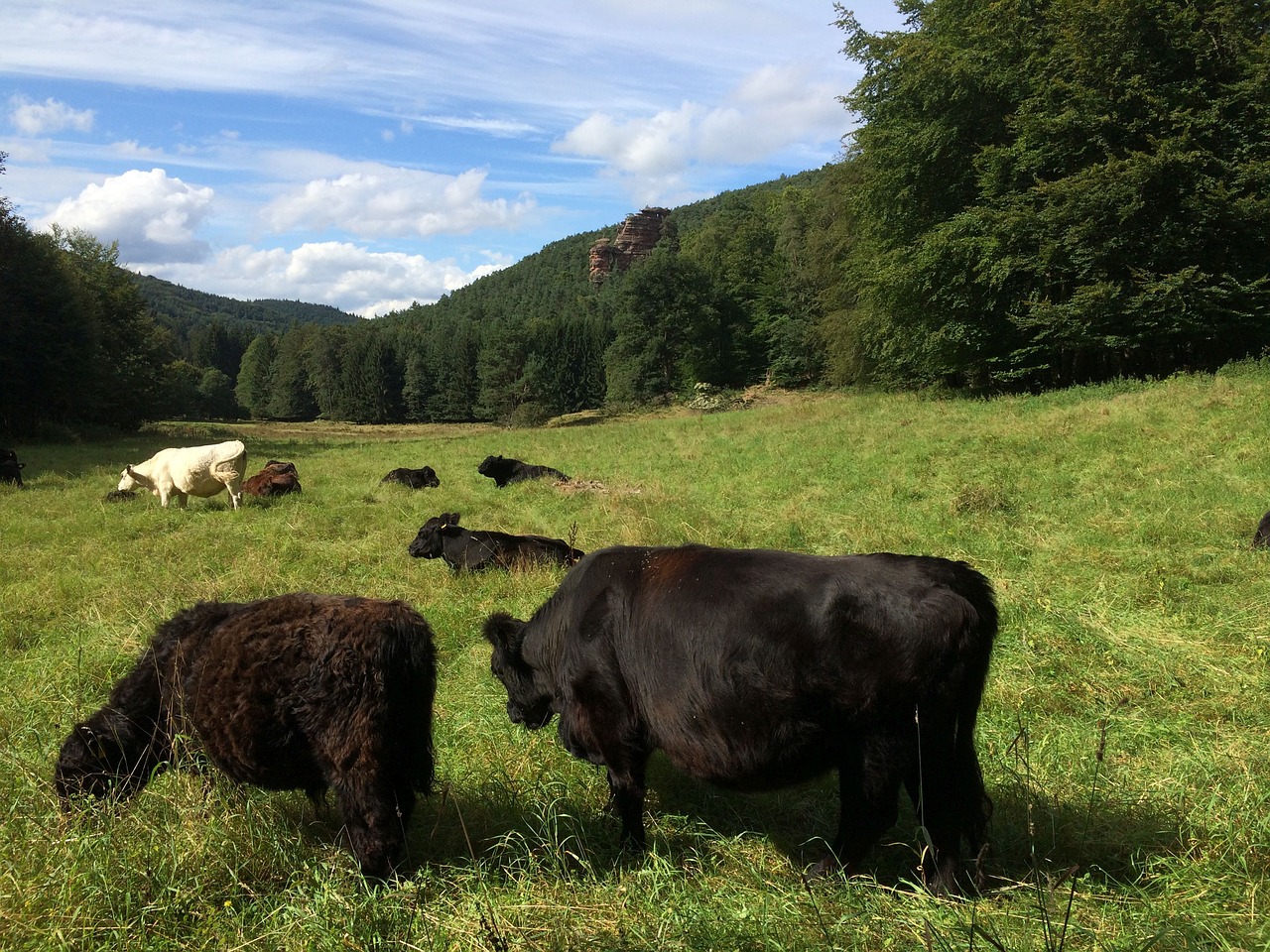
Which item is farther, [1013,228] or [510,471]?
[1013,228]

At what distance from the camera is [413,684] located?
348cm

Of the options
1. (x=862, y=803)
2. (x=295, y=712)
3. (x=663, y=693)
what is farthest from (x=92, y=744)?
(x=862, y=803)

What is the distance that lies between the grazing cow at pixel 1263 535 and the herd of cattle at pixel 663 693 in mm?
6862

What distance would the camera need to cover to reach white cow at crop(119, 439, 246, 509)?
45.3 feet

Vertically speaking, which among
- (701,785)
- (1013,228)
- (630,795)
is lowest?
(701,785)

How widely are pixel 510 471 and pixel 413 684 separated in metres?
15.0

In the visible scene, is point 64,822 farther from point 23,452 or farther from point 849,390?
point 849,390

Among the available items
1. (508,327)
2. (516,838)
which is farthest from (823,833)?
(508,327)

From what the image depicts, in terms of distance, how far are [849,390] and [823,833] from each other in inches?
1499

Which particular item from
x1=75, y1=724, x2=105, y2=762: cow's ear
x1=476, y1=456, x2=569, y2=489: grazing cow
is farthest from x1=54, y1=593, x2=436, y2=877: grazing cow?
x1=476, y1=456, x2=569, y2=489: grazing cow

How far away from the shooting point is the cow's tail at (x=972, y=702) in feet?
10.3

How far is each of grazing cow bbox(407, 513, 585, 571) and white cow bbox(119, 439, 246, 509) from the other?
5532mm

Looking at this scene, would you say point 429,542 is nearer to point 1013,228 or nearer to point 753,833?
point 753,833

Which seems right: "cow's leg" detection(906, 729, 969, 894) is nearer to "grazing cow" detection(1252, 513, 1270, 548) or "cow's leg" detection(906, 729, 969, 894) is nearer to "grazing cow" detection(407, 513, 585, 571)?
"grazing cow" detection(407, 513, 585, 571)
